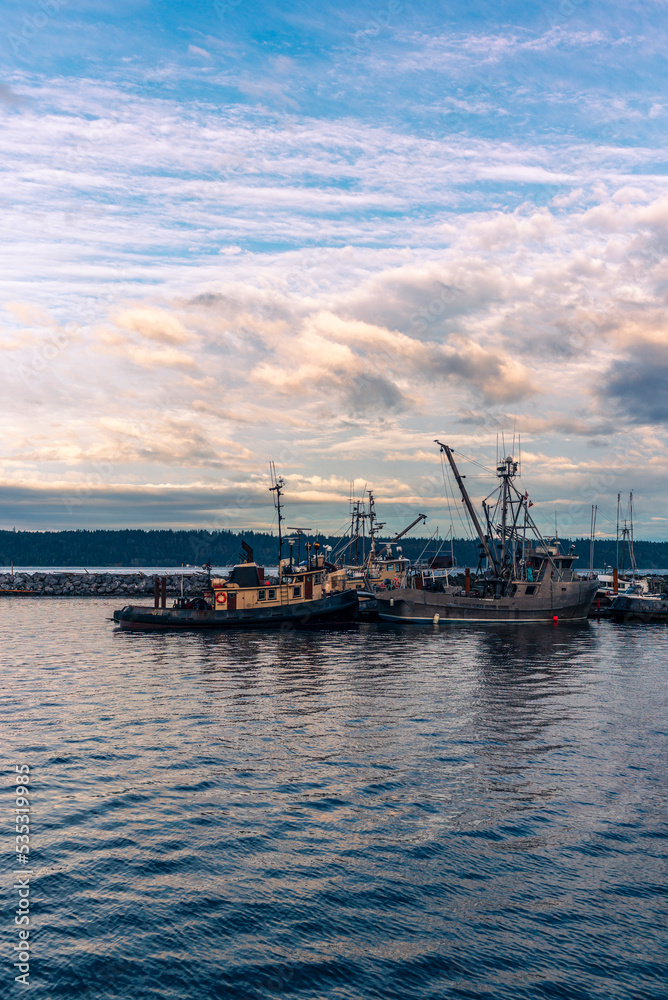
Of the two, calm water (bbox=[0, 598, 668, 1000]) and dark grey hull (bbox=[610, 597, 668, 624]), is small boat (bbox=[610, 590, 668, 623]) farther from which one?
calm water (bbox=[0, 598, 668, 1000])

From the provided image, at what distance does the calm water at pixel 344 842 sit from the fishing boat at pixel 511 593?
1411 inches

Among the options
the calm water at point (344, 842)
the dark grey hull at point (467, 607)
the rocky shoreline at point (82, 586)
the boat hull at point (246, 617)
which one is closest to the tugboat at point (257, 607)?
the boat hull at point (246, 617)

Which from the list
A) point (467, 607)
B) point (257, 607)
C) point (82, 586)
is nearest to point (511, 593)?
point (467, 607)

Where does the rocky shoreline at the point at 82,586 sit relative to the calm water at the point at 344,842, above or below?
below

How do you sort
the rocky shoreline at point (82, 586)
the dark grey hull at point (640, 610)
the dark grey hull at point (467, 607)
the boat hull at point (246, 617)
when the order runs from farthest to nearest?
the rocky shoreline at point (82, 586), the dark grey hull at point (640, 610), the dark grey hull at point (467, 607), the boat hull at point (246, 617)

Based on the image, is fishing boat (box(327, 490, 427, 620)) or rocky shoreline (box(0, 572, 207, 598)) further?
rocky shoreline (box(0, 572, 207, 598))

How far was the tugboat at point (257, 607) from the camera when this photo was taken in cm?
6444

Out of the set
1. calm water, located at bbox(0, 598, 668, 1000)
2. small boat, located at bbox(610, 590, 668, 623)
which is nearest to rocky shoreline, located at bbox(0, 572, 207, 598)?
small boat, located at bbox(610, 590, 668, 623)

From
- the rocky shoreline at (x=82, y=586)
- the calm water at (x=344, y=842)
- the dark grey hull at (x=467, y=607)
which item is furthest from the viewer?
the rocky shoreline at (x=82, y=586)

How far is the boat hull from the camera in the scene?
211 ft

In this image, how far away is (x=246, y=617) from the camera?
64.3 metres

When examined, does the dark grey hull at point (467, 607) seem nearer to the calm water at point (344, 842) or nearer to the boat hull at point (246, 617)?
the boat hull at point (246, 617)

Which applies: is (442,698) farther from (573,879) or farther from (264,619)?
(264,619)

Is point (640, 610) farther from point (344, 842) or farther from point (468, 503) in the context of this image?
point (344, 842)
